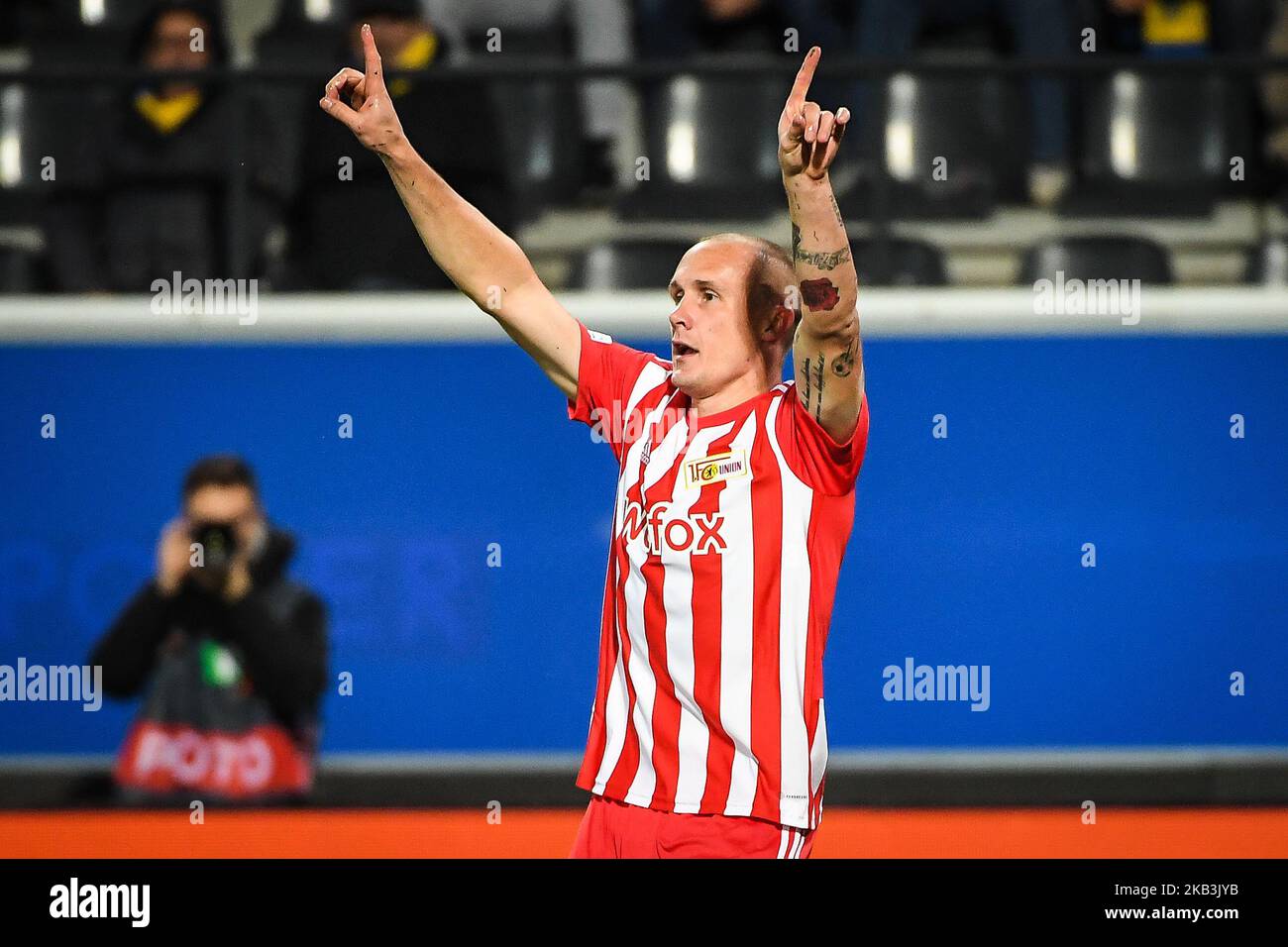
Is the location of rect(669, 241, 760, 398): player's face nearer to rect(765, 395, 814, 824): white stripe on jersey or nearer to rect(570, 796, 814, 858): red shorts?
rect(765, 395, 814, 824): white stripe on jersey

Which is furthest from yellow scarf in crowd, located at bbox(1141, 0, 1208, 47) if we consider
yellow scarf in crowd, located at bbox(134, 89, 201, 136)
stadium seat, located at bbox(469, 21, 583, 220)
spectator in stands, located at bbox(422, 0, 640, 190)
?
yellow scarf in crowd, located at bbox(134, 89, 201, 136)

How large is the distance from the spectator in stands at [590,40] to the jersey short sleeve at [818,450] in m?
2.83

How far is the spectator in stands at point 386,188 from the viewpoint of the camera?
4895 mm

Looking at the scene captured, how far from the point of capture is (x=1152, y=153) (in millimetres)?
5297

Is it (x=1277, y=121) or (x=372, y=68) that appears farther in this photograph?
(x=1277, y=121)

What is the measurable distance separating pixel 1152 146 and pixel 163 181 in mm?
3292

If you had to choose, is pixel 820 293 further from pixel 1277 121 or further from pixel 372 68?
pixel 1277 121

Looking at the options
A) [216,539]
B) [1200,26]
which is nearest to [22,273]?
[216,539]

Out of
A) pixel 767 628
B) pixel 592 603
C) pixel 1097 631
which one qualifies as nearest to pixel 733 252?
pixel 767 628

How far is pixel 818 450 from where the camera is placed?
250cm

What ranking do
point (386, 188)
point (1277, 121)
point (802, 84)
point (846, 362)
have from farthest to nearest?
point (1277, 121) → point (386, 188) → point (846, 362) → point (802, 84)

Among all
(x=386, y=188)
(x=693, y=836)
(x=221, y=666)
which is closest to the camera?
(x=693, y=836)

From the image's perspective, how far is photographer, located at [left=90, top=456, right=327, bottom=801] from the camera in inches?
183
